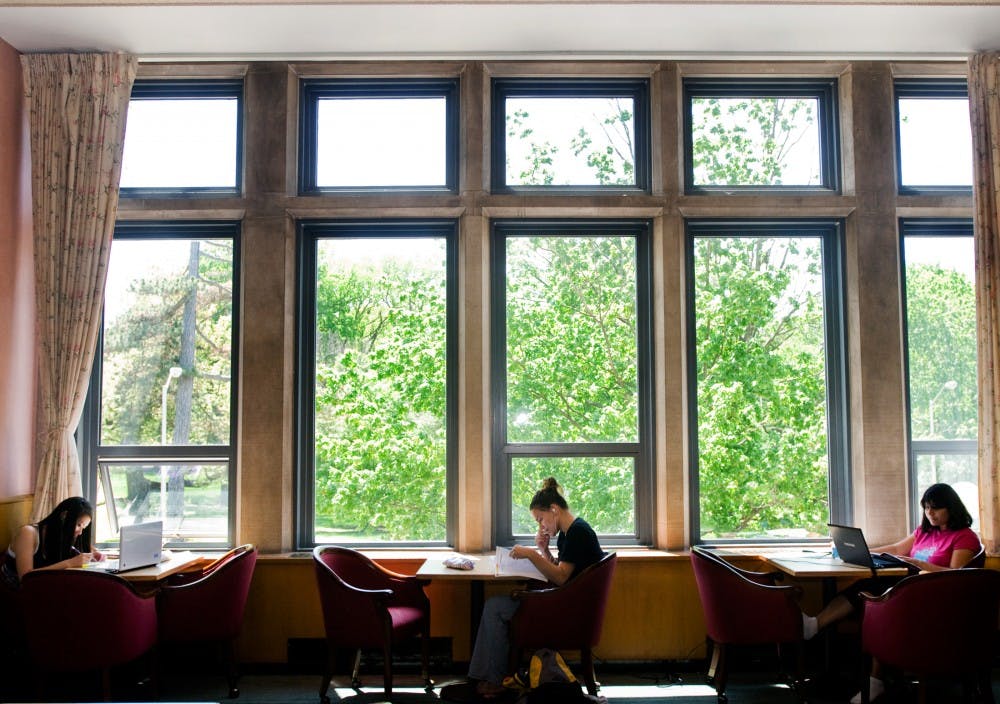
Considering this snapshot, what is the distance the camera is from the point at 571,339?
5.68 m

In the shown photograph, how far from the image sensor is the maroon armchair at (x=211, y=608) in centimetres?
460

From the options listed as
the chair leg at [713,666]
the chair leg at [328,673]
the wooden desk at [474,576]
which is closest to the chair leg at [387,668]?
the chair leg at [328,673]

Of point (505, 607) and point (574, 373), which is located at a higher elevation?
point (574, 373)

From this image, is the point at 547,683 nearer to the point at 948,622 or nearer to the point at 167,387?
the point at 948,622

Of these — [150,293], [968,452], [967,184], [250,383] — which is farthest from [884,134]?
[150,293]

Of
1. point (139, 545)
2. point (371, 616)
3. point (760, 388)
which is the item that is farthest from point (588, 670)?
point (139, 545)

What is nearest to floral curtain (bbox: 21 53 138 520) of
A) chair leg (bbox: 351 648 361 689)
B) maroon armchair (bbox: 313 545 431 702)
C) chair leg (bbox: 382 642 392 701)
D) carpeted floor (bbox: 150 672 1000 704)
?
carpeted floor (bbox: 150 672 1000 704)

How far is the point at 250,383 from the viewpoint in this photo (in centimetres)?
550

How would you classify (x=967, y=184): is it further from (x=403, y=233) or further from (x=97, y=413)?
(x=97, y=413)

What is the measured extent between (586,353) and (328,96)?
263 centimetres

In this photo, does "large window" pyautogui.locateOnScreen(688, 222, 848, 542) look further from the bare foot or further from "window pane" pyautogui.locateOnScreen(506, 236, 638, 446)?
the bare foot

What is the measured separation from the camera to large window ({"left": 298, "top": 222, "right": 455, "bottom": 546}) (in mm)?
5641

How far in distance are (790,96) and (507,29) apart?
2172mm

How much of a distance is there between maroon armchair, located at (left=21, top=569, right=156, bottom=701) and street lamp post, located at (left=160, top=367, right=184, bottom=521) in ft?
4.68
